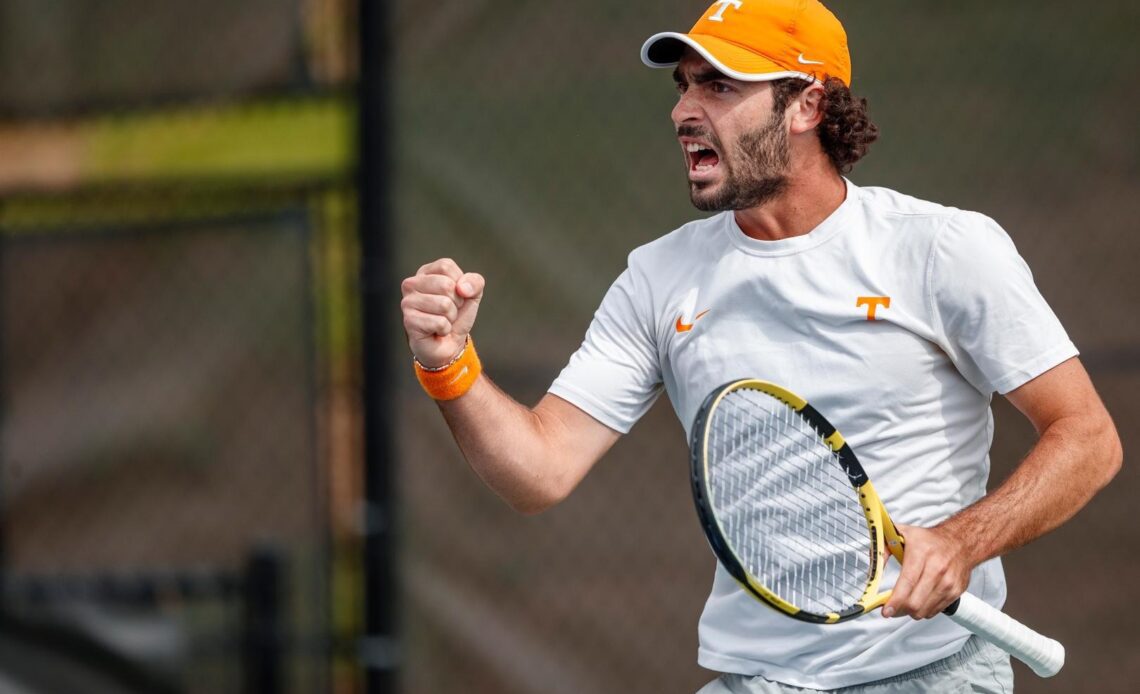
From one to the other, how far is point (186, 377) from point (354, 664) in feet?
3.30

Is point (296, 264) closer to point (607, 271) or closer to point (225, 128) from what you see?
point (225, 128)

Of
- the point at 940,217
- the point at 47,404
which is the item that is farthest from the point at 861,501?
the point at 47,404

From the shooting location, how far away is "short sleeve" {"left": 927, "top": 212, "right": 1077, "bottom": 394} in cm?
247

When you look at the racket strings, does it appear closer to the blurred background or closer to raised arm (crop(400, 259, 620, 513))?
raised arm (crop(400, 259, 620, 513))

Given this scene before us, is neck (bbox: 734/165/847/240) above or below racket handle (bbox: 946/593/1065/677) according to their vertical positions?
above

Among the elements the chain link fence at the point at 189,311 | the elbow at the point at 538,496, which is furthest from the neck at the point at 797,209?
the chain link fence at the point at 189,311

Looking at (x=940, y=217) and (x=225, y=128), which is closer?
(x=940, y=217)

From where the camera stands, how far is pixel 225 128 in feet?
16.0

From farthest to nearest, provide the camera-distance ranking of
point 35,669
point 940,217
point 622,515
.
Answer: point 622,515 → point 35,669 → point 940,217

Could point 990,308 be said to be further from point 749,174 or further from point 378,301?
point 378,301

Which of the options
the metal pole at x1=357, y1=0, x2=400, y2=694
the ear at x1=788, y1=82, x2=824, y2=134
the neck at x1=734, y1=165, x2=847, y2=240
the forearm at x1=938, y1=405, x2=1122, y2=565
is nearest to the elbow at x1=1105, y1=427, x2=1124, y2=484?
the forearm at x1=938, y1=405, x2=1122, y2=565

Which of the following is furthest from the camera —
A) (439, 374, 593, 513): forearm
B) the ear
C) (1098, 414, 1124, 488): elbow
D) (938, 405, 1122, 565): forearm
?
the ear

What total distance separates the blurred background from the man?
1.25 meters

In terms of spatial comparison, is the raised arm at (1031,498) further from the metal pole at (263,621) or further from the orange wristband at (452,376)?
the metal pole at (263,621)
